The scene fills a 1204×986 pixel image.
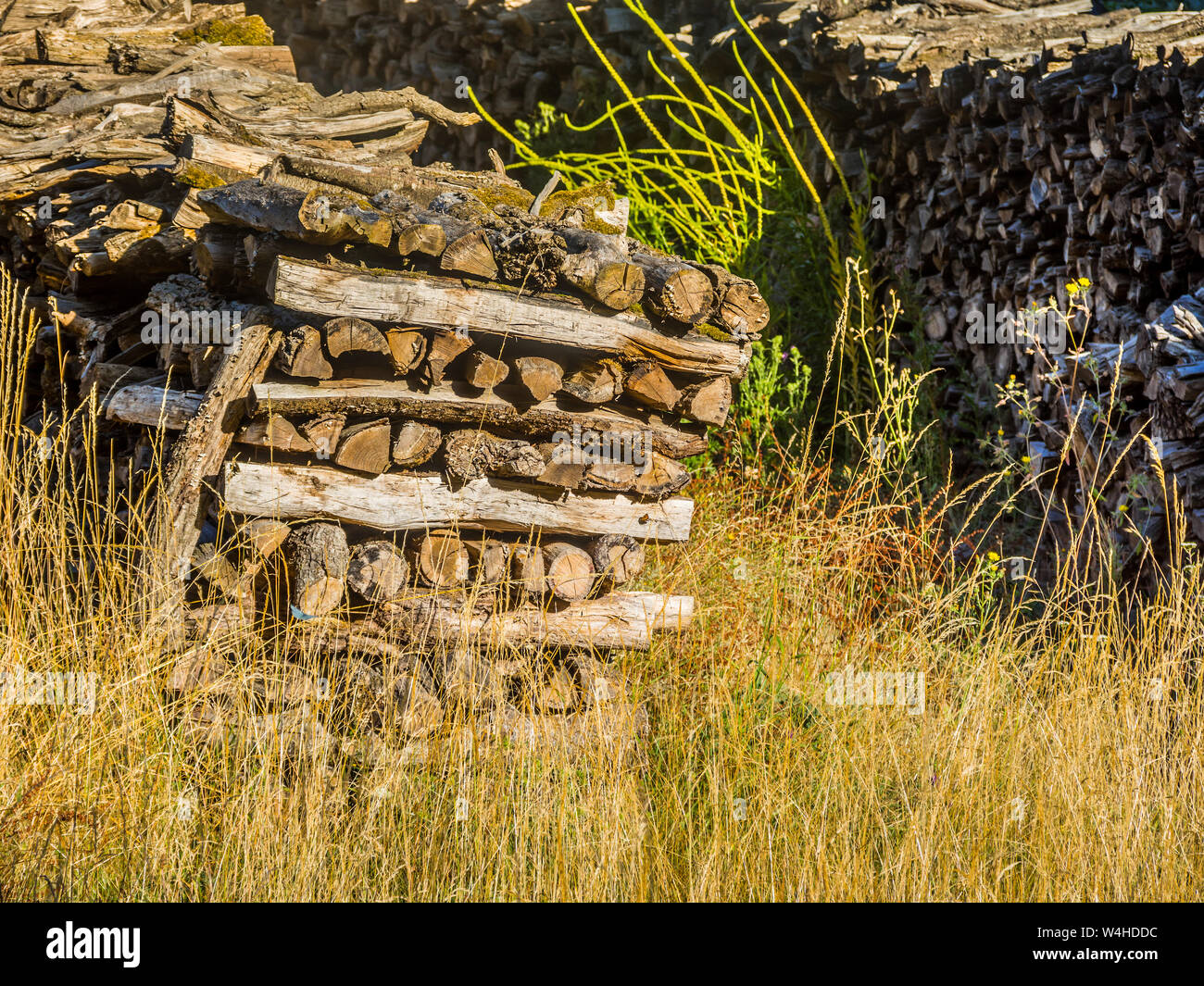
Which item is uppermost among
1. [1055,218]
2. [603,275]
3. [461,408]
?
[1055,218]

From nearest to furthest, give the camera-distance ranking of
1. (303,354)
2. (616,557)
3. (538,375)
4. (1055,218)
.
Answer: (303,354) < (538,375) < (616,557) < (1055,218)

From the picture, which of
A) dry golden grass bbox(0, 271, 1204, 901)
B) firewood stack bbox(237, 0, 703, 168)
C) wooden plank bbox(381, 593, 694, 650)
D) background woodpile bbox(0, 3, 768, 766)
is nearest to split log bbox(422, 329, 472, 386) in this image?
background woodpile bbox(0, 3, 768, 766)

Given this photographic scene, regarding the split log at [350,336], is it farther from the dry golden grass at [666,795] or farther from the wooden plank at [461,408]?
the dry golden grass at [666,795]

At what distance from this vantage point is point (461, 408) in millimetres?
3068

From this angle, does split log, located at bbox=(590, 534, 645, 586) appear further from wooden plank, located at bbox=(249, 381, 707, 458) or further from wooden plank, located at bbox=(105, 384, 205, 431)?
wooden plank, located at bbox=(105, 384, 205, 431)

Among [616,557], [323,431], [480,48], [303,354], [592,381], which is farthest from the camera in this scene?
[480,48]

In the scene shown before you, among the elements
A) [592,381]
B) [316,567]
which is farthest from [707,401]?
[316,567]

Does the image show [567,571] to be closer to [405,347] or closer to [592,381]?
[592,381]

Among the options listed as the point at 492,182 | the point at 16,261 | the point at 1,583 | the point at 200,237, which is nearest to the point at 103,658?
the point at 1,583

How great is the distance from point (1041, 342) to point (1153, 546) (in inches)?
51.4

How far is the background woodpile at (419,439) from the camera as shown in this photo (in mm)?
2922

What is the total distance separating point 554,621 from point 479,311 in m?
0.96

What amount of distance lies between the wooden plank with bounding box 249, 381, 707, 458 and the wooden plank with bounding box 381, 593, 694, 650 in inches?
19.7
